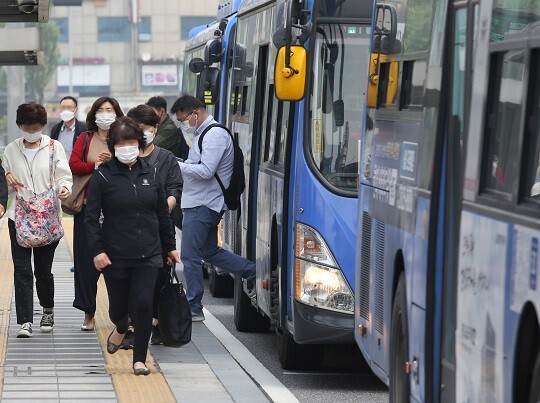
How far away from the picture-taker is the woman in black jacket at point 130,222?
10336mm

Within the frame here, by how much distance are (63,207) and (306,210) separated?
2915 mm

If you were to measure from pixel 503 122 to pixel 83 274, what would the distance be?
737cm

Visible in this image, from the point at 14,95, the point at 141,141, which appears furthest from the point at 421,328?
the point at 14,95

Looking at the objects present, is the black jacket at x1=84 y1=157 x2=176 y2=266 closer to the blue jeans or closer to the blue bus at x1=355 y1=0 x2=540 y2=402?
the blue bus at x1=355 y1=0 x2=540 y2=402

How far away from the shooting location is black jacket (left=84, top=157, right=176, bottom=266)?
10.3 m

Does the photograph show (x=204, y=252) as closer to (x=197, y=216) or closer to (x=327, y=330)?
(x=197, y=216)

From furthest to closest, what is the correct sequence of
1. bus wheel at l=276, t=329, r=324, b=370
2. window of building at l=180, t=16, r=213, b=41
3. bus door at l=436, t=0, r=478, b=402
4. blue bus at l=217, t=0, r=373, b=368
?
1. window of building at l=180, t=16, r=213, b=41
2. bus wheel at l=276, t=329, r=324, b=370
3. blue bus at l=217, t=0, r=373, b=368
4. bus door at l=436, t=0, r=478, b=402

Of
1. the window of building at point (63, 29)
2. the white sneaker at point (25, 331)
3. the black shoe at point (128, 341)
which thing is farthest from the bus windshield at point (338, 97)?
the window of building at point (63, 29)

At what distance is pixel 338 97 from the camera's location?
10555 millimetres

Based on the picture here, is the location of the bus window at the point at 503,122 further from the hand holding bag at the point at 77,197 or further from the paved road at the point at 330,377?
the hand holding bag at the point at 77,197

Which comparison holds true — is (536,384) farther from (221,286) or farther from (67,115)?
(221,286)

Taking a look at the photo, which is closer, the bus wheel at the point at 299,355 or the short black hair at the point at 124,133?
the short black hair at the point at 124,133

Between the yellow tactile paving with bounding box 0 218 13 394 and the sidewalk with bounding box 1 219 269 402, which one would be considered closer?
the sidewalk with bounding box 1 219 269 402

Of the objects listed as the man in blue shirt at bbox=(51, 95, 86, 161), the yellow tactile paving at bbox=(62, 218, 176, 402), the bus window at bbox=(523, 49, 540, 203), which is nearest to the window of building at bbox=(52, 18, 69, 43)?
the man in blue shirt at bbox=(51, 95, 86, 161)
